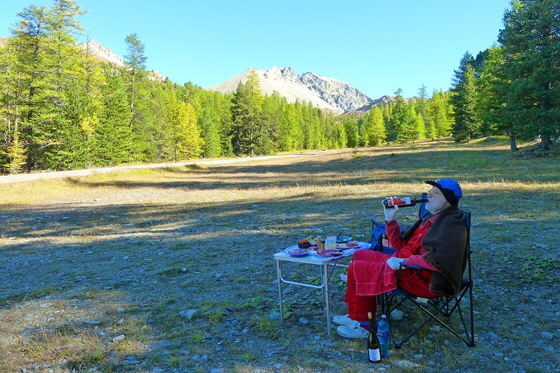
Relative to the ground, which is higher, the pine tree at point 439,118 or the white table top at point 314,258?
the pine tree at point 439,118

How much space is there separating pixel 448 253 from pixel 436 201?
67cm

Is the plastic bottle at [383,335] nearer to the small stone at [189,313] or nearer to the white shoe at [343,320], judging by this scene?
the white shoe at [343,320]

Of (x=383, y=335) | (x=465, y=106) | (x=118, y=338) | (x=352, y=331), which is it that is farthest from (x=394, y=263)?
(x=465, y=106)

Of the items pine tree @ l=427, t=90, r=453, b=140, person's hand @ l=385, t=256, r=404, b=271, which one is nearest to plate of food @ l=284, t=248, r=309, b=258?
person's hand @ l=385, t=256, r=404, b=271

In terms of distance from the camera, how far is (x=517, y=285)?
477 centimetres

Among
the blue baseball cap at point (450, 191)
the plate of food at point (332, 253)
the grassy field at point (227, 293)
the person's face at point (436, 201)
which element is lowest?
the grassy field at point (227, 293)

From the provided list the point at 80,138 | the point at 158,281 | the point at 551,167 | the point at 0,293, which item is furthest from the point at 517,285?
the point at 80,138

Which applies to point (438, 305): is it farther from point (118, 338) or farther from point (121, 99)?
point (121, 99)

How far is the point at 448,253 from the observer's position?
10.4 ft

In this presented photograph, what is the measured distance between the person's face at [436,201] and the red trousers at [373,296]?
71 cm

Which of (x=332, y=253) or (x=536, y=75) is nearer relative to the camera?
(x=332, y=253)

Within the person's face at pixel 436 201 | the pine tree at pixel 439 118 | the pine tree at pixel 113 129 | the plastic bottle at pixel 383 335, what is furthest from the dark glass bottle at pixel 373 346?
the pine tree at pixel 439 118

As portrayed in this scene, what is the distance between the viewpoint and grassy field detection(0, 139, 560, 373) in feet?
10.9

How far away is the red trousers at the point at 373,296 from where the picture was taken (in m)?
3.28
